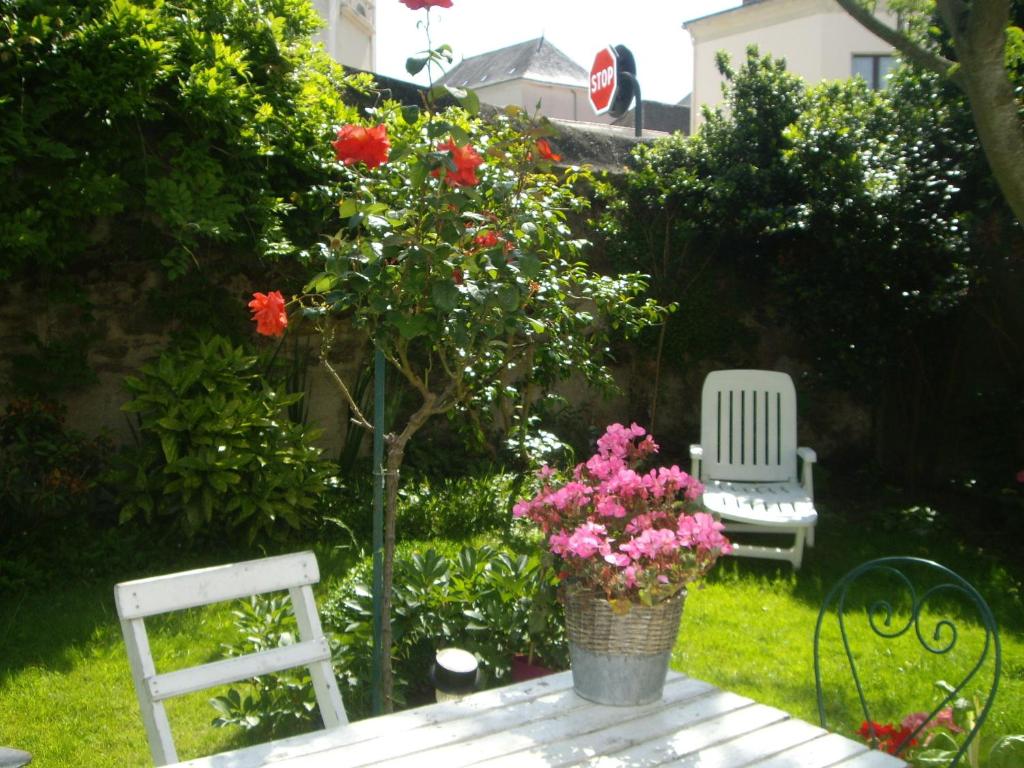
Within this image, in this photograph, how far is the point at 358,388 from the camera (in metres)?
6.35

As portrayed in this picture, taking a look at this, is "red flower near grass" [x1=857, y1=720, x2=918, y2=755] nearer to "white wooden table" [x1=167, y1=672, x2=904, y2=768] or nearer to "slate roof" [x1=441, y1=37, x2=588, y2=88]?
"white wooden table" [x1=167, y1=672, x2=904, y2=768]

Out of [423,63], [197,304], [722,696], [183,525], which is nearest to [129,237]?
[197,304]

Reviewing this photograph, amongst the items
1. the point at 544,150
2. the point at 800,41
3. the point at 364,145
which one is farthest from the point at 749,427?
the point at 800,41

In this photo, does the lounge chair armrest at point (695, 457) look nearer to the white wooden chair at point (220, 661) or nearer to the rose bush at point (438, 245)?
the rose bush at point (438, 245)

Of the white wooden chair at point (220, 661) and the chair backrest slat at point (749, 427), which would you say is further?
the chair backrest slat at point (749, 427)

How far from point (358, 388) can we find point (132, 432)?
52.6 inches

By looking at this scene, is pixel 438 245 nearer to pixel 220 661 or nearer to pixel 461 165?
pixel 461 165

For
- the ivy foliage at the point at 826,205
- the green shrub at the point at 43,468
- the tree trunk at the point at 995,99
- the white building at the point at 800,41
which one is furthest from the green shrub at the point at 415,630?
the white building at the point at 800,41

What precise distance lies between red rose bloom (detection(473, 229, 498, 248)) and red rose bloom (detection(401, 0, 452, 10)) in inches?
24.6

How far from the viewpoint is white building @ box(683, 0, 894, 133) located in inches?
898

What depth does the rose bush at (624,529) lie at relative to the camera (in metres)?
2.27

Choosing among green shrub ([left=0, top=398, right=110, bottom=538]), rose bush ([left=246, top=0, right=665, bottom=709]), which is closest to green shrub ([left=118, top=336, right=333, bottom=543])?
green shrub ([left=0, top=398, right=110, bottom=538])

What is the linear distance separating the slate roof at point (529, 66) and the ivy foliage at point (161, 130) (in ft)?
95.7

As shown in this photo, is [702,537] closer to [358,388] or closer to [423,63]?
[423,63]
